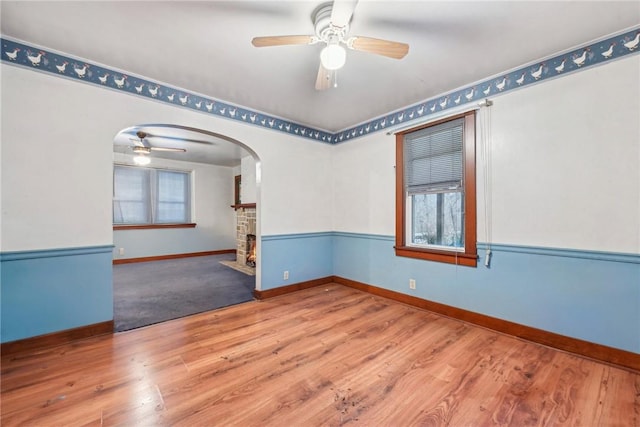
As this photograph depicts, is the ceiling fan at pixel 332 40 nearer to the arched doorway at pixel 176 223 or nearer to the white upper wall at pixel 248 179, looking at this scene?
the arched doorway at pixel 176 223

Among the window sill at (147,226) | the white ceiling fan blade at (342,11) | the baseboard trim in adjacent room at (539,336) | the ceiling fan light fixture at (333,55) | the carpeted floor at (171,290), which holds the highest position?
the white ceiling fan blade at (342,11)

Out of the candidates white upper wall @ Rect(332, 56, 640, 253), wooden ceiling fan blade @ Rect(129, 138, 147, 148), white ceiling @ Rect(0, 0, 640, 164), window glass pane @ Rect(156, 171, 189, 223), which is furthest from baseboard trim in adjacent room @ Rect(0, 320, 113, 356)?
window glass pane @ Rect(156, 171, 189, 223)

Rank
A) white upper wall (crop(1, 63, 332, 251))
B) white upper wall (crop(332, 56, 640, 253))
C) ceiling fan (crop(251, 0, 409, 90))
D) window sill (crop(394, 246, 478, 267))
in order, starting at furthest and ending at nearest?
window sill (crop(394, 246, 478, 267))
white upper wall (crop(1, 63, 332, 251))
white upper wall (crop(332, 56, 640, 253))
ceiling fan (crop(251, 0, 409, 90))

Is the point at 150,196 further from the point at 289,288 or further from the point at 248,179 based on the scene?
the point at 289,288

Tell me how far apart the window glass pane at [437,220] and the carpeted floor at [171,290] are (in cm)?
246

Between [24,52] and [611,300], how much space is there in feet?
16.8

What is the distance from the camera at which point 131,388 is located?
1.72 m

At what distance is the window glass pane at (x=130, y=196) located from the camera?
583 centimetres

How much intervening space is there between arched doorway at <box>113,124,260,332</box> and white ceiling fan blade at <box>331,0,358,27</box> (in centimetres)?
210

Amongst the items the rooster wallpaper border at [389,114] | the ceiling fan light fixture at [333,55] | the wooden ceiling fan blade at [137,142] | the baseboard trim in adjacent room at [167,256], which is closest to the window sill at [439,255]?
the rooster wallpaper border at [389,114]

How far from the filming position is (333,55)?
168 cm

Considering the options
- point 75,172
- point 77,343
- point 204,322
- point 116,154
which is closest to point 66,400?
point 77,343

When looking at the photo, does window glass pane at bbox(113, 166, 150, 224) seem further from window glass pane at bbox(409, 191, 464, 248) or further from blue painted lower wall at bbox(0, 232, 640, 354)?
window glass pane at bbox(409, 191, 464, 248)

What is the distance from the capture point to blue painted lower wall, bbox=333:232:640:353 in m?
1.97
